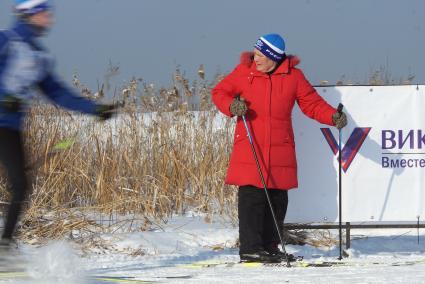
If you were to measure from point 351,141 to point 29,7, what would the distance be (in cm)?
340

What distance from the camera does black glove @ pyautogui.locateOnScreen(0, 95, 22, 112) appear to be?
5.68 meters

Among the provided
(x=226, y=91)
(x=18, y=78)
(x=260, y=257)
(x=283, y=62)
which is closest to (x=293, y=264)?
(x=260, y=257)

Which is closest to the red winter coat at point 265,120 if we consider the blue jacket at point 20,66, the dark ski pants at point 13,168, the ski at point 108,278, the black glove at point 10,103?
the ski at point 108,278

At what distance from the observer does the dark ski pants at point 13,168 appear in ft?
19.1

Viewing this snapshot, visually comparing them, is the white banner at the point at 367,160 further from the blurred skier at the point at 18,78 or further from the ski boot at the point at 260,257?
the blurred skier at the point at 18,78

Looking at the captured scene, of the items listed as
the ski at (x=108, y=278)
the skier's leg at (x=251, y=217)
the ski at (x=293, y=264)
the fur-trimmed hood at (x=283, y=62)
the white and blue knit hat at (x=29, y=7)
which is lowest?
the ski at (x=293, y=264)

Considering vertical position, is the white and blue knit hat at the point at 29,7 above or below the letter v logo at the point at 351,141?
above

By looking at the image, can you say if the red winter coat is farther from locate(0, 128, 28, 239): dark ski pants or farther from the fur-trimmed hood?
locate(0, 128, 28, 239): dark ski pants

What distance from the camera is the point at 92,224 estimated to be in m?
8.86

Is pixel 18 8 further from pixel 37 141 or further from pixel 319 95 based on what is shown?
pixel 37 141

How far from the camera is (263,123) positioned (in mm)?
7719

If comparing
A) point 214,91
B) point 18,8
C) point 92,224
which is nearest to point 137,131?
point 92,224

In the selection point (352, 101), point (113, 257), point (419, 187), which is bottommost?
point (113, 257)

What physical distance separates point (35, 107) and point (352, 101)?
12.0 feet
